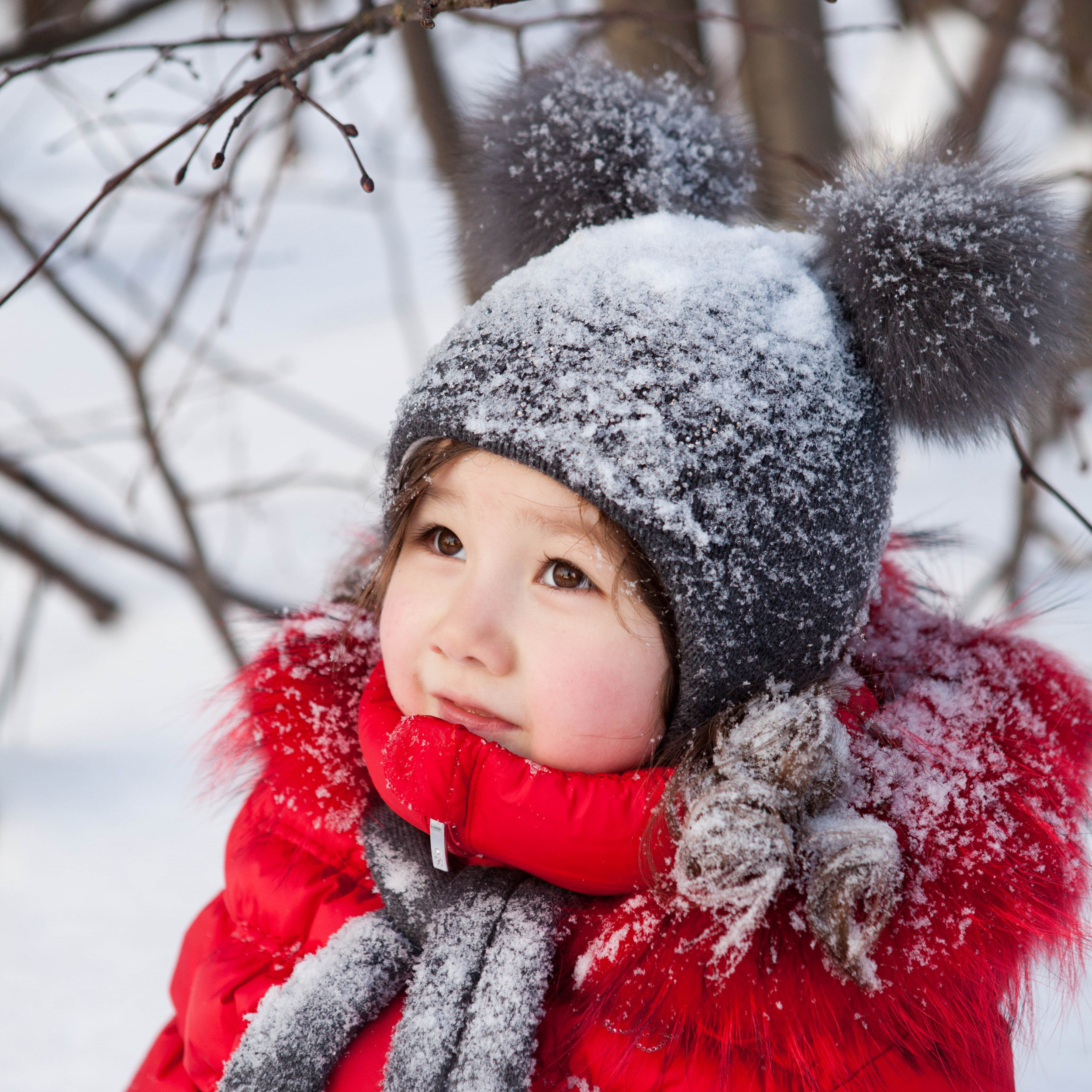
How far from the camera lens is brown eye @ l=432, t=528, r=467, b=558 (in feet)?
3.56

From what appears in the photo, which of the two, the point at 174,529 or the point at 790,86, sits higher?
the point at 790,86

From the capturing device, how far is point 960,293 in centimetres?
97

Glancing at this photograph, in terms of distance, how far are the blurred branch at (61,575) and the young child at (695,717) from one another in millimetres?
1886

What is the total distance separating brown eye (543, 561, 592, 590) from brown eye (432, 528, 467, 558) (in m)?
0.12

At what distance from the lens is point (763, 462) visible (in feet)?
3.17

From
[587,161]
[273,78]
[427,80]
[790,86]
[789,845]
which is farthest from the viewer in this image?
[427,80]

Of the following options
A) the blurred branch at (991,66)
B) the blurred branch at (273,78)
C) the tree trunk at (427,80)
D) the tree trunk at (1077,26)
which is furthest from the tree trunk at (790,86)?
the blurred branch at (273,78)

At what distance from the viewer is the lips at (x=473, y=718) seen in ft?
3.32

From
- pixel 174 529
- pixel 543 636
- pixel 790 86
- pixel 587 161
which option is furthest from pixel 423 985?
pixel 174 529

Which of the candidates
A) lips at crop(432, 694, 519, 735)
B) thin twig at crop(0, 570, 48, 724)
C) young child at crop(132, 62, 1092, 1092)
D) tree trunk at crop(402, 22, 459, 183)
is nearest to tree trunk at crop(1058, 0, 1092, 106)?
tree trunk at crop(402, 22, 459, 183)

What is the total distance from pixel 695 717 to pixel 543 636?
0.61ft

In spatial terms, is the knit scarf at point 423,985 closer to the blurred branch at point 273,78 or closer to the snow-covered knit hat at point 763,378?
the snow-covered knit hat at point 763,378

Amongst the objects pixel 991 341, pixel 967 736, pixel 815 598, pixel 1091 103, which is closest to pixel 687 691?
pixel 815 598

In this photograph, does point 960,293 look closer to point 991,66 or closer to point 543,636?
point 543,636
